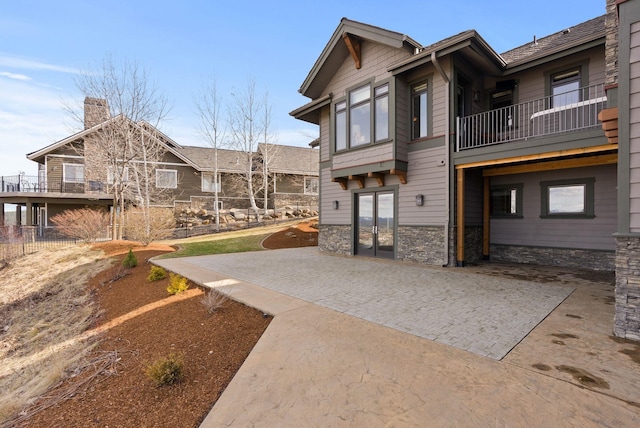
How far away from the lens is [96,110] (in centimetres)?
1541

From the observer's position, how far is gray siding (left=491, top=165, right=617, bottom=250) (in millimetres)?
8023

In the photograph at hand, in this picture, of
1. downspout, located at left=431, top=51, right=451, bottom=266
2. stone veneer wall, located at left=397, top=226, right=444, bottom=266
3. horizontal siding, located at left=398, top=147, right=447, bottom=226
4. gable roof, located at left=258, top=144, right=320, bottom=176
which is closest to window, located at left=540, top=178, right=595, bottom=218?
downspout, located at left=431, top=51, right=451, bottom=266

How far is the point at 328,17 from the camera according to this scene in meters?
13.5

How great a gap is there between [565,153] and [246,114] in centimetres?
2136

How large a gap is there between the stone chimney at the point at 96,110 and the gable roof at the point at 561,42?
18073 millimetres

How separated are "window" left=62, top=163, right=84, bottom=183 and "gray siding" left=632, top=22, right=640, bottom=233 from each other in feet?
88.5

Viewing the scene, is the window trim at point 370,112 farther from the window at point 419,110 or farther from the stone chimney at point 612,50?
the stone chimney at point 612,50

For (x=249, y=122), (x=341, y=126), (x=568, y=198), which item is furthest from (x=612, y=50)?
(x=249, y=122)

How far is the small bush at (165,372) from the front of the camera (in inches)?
116

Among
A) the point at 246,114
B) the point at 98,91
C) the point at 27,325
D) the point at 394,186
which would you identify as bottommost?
the point at 27,325

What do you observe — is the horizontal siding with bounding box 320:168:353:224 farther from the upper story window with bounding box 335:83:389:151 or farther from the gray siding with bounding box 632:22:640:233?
the gray siding with bounding box 632:22:640:233

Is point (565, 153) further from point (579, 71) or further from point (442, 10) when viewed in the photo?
point (442, 10)

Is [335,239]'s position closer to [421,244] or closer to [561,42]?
[421,244]

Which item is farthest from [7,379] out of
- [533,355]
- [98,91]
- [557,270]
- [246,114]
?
[246,114]
